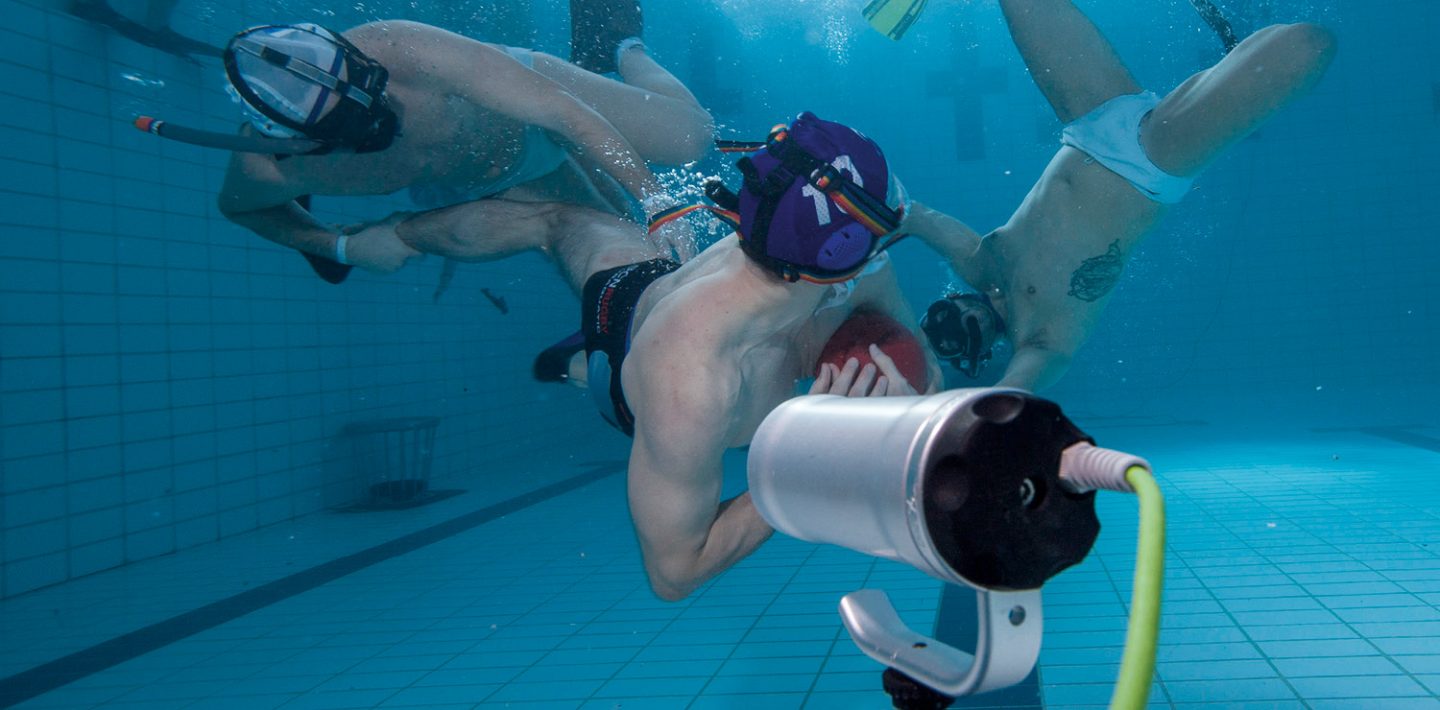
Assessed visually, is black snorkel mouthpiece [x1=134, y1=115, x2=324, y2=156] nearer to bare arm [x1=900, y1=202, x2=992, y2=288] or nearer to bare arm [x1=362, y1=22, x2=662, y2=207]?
bare arm [x1=362, y1=22, x2=662, y2=207]

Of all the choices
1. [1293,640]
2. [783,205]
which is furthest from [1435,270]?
[783,205]

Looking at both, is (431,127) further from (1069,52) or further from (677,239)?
(1069,52)

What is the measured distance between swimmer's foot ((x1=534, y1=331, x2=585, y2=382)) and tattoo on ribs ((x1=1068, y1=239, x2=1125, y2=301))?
8.58ft

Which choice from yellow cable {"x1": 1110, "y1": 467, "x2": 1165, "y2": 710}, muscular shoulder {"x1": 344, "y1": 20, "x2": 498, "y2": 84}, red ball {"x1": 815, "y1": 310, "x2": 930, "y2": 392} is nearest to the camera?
yellow cable {"x1": 1110, "y1": 467, "x2": 1165, "y2": 710}

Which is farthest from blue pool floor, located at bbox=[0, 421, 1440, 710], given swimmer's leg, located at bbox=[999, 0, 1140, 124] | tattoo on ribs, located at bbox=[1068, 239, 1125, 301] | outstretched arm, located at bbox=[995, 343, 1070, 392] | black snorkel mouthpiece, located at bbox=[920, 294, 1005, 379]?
swimmer's leg, located at bbox=[999, 0, 1140, 124]

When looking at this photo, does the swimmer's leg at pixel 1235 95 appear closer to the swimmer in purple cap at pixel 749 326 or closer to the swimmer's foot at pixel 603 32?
the swimmer in purple cap at pixel 749 326

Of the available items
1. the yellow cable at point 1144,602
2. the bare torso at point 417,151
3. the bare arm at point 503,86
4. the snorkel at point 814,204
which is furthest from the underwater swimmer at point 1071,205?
the yellow cable at point 1144,602

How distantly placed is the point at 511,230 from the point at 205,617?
2.63m

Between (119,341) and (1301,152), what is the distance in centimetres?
1530

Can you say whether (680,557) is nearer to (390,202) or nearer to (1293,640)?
(1293,640)

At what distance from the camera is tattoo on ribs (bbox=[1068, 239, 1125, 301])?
4426mm

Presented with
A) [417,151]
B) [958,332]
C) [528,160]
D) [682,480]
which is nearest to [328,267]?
[417,151]

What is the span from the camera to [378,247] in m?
3.64

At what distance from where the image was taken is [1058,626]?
351cm
